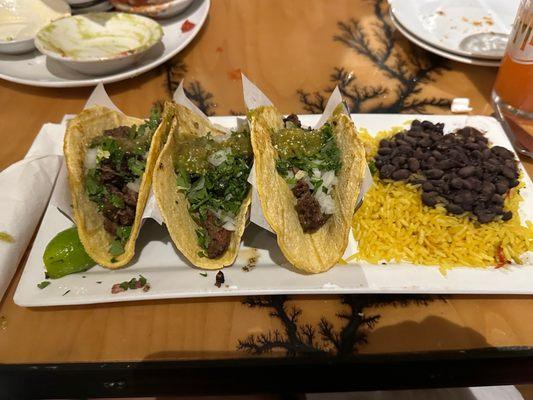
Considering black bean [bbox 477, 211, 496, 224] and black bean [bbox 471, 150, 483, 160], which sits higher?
black bean [bbox 471, 150, 483, 160]

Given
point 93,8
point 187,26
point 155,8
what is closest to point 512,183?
point 187,26

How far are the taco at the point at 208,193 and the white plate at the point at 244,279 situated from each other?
0.13 meters

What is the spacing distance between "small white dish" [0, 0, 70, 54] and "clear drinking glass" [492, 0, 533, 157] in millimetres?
3586

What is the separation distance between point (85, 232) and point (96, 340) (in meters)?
0.54

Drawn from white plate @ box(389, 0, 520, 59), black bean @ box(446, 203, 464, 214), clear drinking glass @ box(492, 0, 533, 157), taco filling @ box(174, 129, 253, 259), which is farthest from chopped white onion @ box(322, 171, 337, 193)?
white plate @ box(389, 0, 520, 59)

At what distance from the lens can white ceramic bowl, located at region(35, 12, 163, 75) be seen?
3045 mm

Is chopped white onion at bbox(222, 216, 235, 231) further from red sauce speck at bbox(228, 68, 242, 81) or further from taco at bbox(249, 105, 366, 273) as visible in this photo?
red sauce speck at bbox(228, 68, 242, 81)

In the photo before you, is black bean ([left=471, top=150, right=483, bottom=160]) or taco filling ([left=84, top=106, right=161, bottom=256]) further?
black bean ([left=471, top=150, right=483, bottom=160])

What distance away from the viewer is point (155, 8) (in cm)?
359

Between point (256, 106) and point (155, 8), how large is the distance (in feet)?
6.08

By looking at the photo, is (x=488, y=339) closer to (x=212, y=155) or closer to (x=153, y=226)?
(x=212, y=155)

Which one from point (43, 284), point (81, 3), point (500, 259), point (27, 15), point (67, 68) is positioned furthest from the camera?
point (81, 3)

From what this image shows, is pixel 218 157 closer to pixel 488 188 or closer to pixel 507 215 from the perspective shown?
pixel 488 188

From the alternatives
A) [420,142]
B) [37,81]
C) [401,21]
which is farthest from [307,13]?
[37,81]
